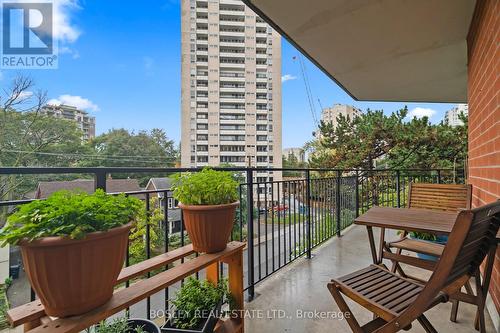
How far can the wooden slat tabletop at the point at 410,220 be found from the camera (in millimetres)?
1462

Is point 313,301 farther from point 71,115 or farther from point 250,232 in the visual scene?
point 71,115

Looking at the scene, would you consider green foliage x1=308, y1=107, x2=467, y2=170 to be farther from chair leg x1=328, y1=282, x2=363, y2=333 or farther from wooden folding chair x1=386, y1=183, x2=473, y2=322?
chair leg x1=328, y1=282, x2=363, y2=333

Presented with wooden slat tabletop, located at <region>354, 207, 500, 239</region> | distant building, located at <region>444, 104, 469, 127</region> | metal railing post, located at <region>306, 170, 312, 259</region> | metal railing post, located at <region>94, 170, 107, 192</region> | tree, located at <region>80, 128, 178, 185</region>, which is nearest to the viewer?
metal railing post, located at <region>94, 170, 107, 192</region>

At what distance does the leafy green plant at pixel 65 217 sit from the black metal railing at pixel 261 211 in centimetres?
19

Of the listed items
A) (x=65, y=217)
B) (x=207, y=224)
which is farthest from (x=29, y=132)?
(x=65, y=217)

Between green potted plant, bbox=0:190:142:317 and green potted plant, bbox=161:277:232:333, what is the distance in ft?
1.62

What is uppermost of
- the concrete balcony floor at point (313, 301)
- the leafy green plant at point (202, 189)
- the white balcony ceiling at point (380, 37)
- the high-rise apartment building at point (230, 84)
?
the high-rise apartment building at point (230, 84)

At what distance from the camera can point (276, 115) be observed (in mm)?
38031

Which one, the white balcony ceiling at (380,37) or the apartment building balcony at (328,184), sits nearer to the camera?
the apartment building balcony at (328,184)

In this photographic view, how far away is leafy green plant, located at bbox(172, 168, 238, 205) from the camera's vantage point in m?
1.29

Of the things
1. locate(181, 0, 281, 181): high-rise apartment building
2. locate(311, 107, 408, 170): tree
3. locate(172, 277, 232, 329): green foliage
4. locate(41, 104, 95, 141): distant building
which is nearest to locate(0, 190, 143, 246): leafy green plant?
locate(172, 277, 232, 329): green foliage

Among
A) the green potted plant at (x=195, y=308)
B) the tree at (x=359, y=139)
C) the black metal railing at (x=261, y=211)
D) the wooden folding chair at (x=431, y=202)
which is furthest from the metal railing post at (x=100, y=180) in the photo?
the tree at (x=359, y=139)

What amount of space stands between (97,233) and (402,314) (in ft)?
Result: 4.01

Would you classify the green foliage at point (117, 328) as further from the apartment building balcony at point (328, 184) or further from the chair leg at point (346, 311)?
the chair leg at point (346, 311)
